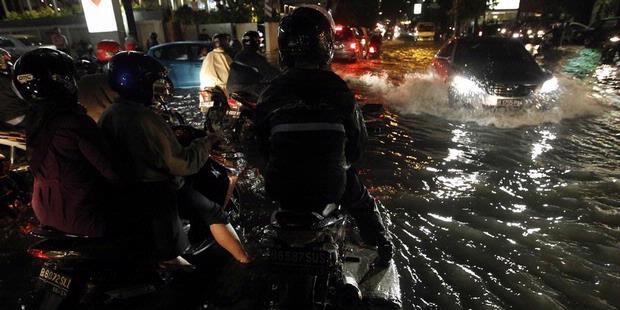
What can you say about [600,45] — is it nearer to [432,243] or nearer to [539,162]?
[539,162]

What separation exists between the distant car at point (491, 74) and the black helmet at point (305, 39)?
271 inches

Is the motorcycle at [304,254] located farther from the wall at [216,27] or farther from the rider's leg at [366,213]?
→ the wall at [216,27]

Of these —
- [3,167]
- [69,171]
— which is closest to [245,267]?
[69,171]

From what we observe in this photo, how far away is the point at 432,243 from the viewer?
4145 mm

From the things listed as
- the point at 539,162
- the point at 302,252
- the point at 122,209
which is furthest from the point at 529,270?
the point at 122,209

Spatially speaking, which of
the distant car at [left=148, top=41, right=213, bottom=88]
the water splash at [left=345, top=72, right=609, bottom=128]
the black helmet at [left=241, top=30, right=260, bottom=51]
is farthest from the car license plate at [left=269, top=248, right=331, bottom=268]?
the distant car at [left=148, top=41, right=213, bottom=88]

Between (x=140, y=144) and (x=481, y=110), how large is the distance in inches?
307

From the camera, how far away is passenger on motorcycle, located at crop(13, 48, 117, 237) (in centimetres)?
226

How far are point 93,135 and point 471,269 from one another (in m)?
3.36

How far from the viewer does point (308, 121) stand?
227 cm

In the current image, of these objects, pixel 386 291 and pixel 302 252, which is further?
pixel 386 291


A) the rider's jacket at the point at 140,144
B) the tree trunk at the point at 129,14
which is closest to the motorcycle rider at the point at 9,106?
the rider's jacket at the point at 140,144

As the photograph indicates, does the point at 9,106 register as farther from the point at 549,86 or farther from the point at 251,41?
the point at 549,86

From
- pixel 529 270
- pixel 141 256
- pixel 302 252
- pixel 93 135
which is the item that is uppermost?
pixel 93 135
